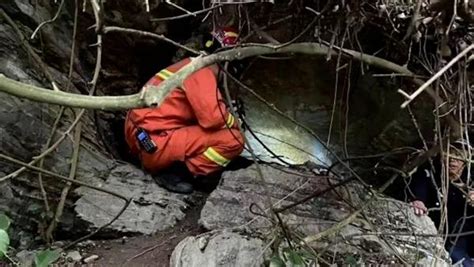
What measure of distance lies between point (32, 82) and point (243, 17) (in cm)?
121

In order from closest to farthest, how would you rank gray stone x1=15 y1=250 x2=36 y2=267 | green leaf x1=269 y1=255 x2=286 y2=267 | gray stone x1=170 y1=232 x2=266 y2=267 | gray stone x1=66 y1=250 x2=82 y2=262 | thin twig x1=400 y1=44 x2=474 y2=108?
1. thin twig x1=400 y1=44 x2=474 y2=108
2. green leaf x1=269 y1=255 x2=286 y2=267
3. gray stone x1=170 y1=232 x2=266 y2=267
4. gray stone x1=15 y1=250 x2=36 y2=267
5. gray stone x1=66 y1=250 x2=82 y2=262

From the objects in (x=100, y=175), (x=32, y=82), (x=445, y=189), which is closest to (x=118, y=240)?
(x=100, y=175)

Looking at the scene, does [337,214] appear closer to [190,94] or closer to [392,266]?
[392,266]

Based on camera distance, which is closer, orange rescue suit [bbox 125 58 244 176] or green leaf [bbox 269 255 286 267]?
green leaf [bbox 269 255 286 267]

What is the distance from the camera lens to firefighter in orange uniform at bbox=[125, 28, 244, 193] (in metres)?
3.44

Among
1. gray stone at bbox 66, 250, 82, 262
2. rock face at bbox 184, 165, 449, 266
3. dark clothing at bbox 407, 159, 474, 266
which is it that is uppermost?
rock face at bbox 184, 165, 449, 266

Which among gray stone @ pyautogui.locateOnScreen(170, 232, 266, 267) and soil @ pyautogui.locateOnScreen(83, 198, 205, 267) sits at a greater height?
gray stone @ pyautogui.locateOnScreen(170, 232, 266, 267)

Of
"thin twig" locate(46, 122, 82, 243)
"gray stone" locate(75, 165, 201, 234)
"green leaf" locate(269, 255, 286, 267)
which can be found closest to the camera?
"green leaf" locate(269, 255, 286, 267)

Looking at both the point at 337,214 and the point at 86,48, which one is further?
the point at 86,48

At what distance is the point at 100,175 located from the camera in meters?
3.38

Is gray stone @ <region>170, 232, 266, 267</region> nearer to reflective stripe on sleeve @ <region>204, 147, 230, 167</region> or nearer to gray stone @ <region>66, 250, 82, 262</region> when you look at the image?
gray stone @ <region>66, 250, 82, 262</region>

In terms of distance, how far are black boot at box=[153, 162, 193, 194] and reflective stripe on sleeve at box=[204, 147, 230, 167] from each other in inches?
6.7

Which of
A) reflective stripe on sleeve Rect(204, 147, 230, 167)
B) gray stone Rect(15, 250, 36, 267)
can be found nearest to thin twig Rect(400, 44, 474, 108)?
gray stone Rect(15, 250, 36, 267)

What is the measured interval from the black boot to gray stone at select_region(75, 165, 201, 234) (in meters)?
0.04
